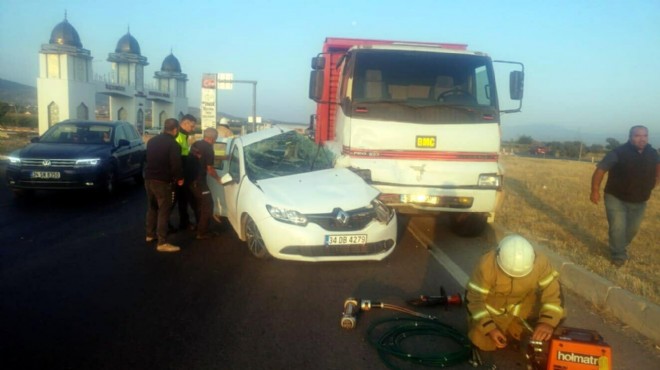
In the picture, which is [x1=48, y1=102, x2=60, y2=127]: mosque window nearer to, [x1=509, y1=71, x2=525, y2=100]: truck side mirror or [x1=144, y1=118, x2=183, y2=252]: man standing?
[x1=144, y1=118, x2=183, y2=252]: man standing

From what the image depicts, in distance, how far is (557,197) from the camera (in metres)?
14.8

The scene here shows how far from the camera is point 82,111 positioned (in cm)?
4822

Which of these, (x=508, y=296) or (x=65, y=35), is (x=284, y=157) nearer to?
(x=508, y=296)

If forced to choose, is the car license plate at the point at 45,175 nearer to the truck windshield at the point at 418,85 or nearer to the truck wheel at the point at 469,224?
the truck windshield at the point at 418,85

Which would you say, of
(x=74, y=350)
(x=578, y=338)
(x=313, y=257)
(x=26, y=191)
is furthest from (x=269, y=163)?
(x=26, y=191)

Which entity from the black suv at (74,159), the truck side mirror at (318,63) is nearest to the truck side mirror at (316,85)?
the truck side mirror at (318,63)

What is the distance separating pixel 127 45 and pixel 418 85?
59.4 meters

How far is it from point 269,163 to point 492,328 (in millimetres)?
4533

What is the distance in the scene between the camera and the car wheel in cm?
680

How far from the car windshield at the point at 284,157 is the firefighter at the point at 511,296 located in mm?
3854

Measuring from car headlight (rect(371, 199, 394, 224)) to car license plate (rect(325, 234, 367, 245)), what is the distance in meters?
0.38

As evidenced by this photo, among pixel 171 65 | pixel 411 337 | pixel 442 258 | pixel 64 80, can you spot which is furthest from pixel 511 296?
pixel 171 65

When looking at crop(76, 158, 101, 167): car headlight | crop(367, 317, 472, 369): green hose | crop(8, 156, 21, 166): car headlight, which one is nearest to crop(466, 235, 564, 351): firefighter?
crop(367, 317, 472, 369): green hose

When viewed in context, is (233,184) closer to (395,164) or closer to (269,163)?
(269,163)
